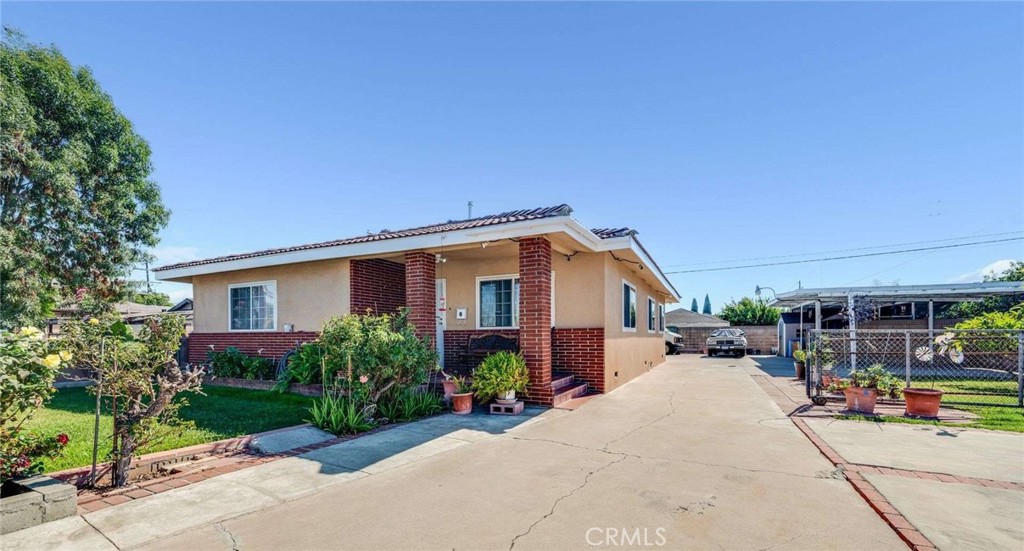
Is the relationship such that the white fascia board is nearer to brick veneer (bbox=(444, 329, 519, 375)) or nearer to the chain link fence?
brick veneer (bbox=(444, 329, 519, 375))

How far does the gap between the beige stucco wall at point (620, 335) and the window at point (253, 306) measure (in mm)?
7830

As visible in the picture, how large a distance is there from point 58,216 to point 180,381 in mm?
13301

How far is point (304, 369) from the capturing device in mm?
9172

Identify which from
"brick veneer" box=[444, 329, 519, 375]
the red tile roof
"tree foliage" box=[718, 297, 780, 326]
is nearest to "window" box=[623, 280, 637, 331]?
the red tile roof

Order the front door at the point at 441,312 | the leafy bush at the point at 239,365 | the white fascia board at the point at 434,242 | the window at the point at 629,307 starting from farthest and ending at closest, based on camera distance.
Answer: the window at the point at 629,307 < the leafy bush at the point at 239,365 < the front door at the point at 441,312 < the white fascia board at the point at 434,242

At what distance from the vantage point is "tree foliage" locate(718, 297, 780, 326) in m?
31.5

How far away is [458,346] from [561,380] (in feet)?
9.59

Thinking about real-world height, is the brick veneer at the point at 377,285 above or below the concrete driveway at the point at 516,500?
above

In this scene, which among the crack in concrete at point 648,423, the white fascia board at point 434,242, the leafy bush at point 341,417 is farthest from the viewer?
the white fascia board at point 434,242

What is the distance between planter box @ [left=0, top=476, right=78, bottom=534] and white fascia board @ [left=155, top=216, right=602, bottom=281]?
5.79 m

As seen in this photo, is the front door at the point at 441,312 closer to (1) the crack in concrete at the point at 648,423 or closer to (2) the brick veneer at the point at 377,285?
(2) the brick veneer at the point at 377,285

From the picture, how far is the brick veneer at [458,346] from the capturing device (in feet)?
34.6

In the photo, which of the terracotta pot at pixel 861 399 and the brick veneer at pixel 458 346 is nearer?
the terracotta pot at pixel 861 399

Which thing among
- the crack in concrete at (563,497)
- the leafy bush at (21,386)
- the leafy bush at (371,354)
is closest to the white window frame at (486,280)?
the leafy bush at (371,354)
